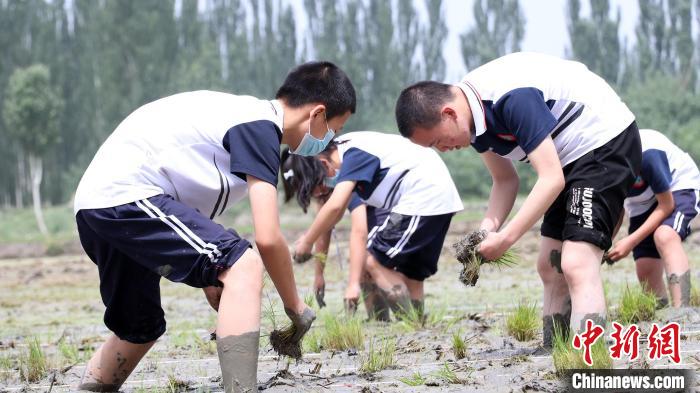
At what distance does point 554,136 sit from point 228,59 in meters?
46.9

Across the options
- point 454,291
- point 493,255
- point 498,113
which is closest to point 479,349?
point 493,255

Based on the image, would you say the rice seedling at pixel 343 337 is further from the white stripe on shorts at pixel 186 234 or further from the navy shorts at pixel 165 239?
the white stripe on shorts at pixel 186 234

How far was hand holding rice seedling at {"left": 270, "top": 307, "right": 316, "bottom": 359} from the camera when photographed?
4270 mm

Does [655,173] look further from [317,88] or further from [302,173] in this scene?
[317,88]

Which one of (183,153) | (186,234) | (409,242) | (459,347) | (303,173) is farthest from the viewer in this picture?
(303,173)

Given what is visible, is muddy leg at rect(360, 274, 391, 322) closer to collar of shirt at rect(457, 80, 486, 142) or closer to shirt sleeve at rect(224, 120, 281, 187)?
collar of shirt at rect(457, 80, 486, 142)

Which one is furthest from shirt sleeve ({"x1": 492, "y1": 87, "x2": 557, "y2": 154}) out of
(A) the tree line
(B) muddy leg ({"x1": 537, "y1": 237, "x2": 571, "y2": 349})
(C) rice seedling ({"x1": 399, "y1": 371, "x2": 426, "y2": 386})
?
(A) the tree line

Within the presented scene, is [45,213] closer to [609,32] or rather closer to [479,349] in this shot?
[609,32]

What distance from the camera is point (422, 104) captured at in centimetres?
466

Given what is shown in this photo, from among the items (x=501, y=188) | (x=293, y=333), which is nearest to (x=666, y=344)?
(x=501, y=188)

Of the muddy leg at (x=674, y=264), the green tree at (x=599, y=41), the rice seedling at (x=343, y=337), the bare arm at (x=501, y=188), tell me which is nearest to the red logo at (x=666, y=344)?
the bare arm at (x=501, y=188)

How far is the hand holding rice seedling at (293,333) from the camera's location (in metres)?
4.27

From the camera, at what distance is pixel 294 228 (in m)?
26.1

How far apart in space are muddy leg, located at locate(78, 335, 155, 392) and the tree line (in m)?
31.4
